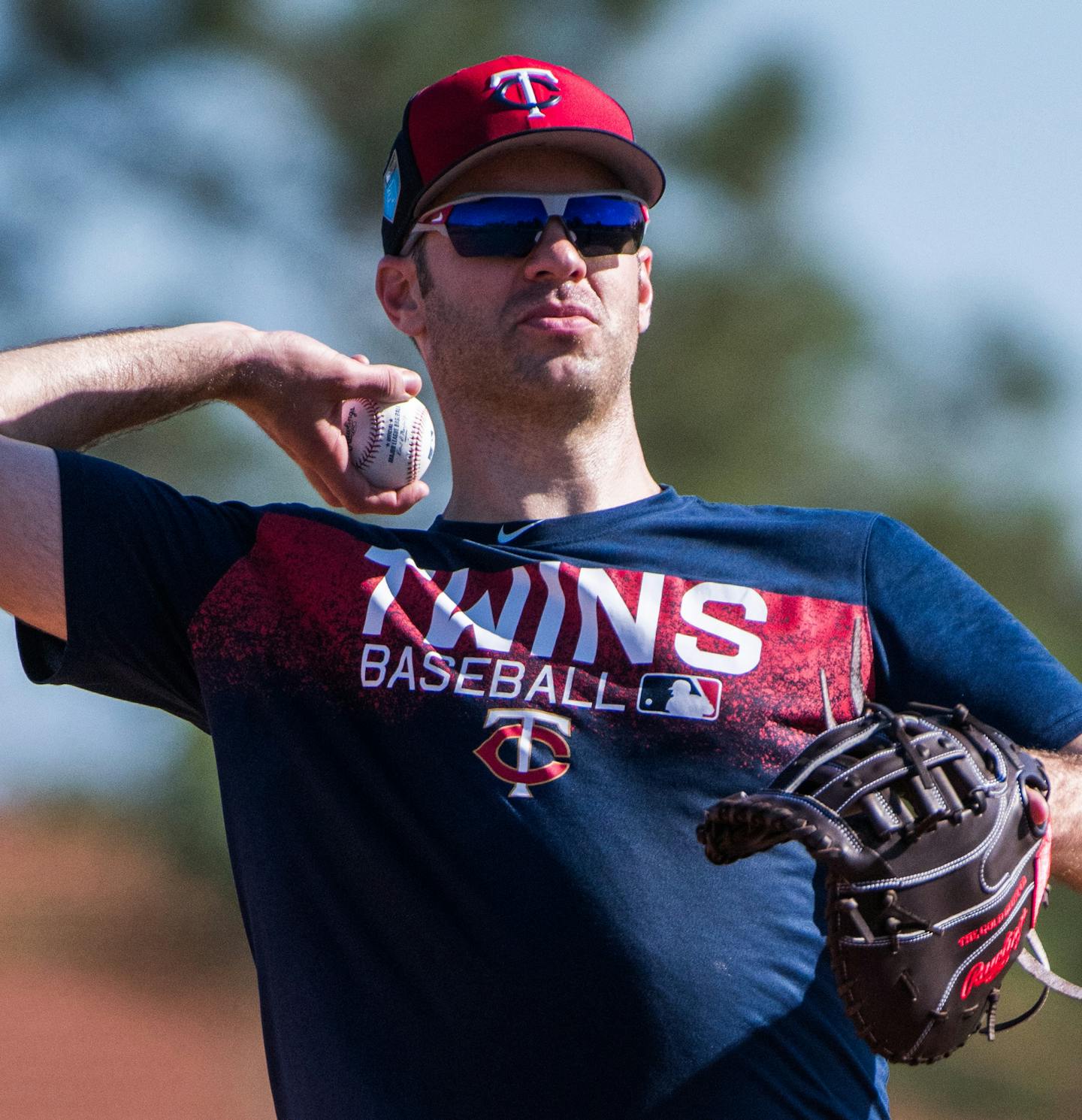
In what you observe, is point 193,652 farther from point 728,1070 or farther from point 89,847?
point 89,847

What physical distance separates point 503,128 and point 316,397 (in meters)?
0.73

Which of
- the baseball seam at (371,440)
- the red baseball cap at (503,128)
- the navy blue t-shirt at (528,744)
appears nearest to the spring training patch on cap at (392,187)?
the red baseball cap at (503,128)

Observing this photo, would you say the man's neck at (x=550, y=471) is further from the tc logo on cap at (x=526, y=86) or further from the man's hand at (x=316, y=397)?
the tc logo on cap at (x=526, y=86)

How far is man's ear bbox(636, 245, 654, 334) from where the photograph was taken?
10.7ft

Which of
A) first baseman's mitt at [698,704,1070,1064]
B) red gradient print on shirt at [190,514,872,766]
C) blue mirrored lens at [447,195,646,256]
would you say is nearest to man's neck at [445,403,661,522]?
red gradient print on shirt at [190,514,872,766]

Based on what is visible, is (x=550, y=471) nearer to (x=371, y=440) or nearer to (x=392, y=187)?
(x=371, y=440)

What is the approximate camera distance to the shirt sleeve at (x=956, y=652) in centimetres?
248

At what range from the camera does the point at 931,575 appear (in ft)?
8.75

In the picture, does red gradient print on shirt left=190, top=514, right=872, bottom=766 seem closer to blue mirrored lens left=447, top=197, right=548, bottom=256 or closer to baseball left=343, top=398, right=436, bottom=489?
baseball left=343, top=398, right=436, bottom=489

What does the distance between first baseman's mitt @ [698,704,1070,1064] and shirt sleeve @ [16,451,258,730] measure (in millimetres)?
1183

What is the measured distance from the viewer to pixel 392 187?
333 centimetres

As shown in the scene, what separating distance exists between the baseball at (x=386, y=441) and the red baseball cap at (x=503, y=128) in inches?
15.4

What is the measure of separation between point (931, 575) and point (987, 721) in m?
0.29

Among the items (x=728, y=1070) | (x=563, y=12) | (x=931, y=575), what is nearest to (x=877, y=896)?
(x=728, y=1070)
